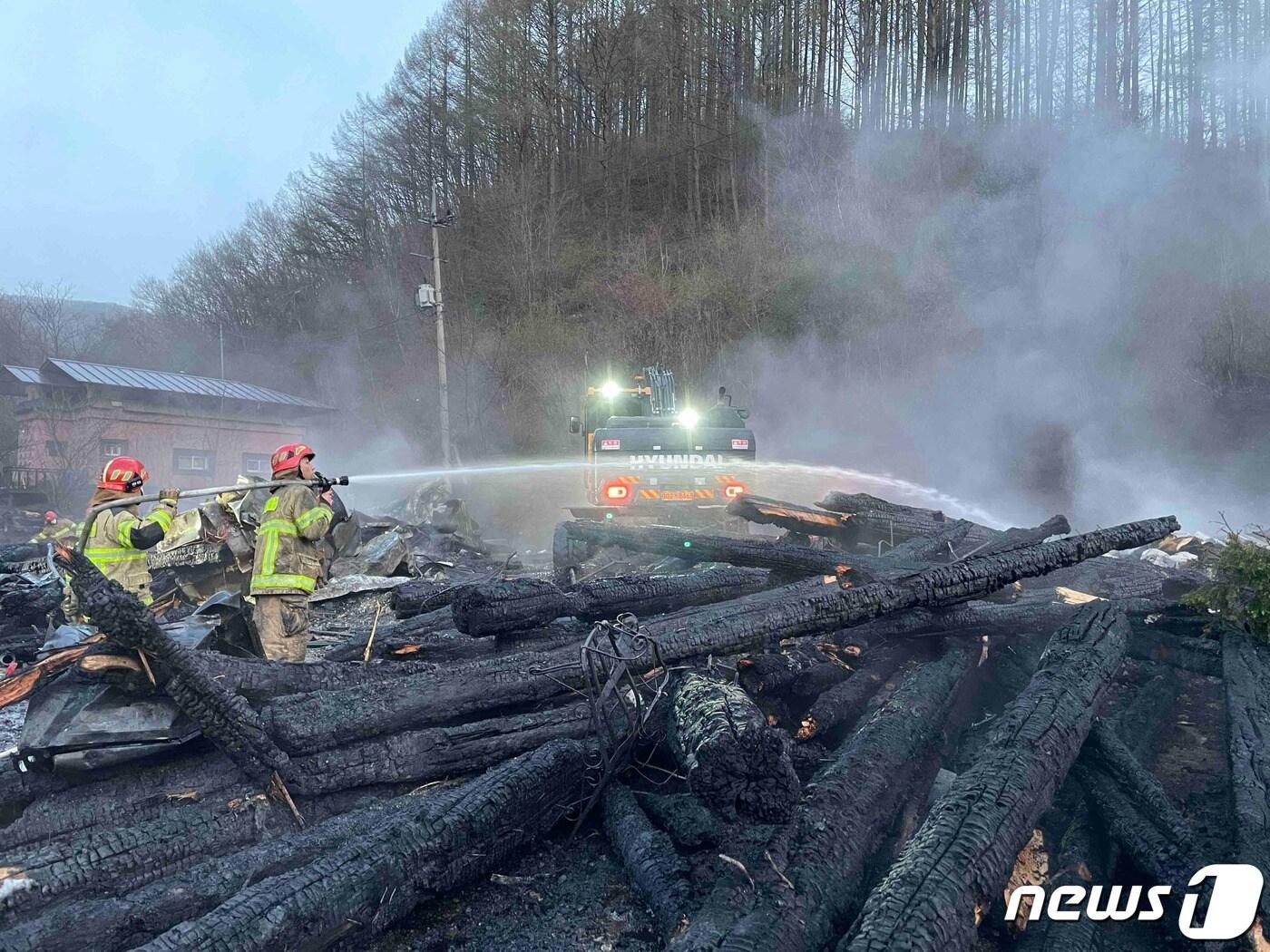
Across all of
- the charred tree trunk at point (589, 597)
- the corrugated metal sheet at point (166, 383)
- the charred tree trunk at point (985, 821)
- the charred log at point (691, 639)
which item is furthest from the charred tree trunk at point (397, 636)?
the corrugated metal sheet at point (166, 383)

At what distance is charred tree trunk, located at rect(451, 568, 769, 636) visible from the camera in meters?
4.81

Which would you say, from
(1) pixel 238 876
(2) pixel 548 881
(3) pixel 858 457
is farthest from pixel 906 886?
(3) pixel 858 457

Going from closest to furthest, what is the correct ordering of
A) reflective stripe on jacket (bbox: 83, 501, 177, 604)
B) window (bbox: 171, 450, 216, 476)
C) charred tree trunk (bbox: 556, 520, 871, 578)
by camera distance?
reflective stripe on jacket (bbox: 83, 501, 177, 604) → charred tree trunk (bbox: 556, 520, 871, 578) → window (bbox: 171, 450, 216, 476)

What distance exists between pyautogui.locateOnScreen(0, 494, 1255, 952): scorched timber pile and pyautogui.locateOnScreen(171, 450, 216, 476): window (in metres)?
23.6

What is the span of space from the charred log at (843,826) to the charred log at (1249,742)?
1.18 meters

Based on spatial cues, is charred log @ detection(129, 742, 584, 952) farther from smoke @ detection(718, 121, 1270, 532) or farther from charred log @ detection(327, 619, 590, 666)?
smoke @ detection(718, 121, 1270, 532)

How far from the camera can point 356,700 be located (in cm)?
364

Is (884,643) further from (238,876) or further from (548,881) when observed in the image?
(238,876)

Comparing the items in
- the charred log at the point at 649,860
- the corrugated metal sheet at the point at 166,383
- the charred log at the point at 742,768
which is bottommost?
the charred log at the point at 649,860

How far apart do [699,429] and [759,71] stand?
27.4 m

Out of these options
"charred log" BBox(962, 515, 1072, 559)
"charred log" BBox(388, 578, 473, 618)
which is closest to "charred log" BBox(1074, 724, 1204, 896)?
"charred log" BBox(962, 515, 1072, 559)

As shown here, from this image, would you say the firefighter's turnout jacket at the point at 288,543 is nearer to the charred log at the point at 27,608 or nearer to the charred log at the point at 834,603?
the charred log at the point at 834,603

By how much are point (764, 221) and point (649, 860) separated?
92.5ft

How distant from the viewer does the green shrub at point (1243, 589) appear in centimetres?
480
